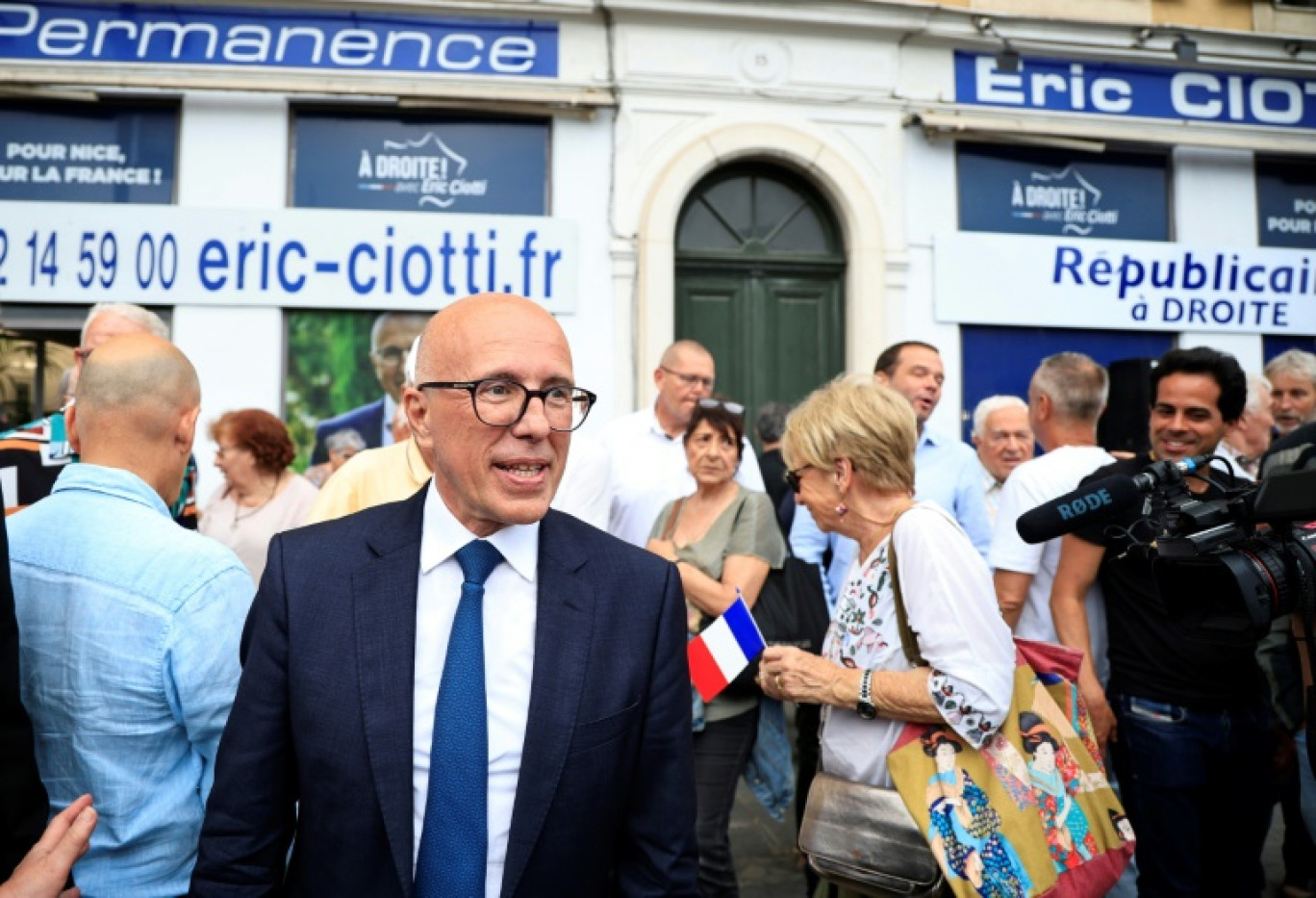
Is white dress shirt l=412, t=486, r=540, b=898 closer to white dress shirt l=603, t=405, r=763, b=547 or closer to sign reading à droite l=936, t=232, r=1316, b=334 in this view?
white dress shirt l=603, t=405, r=763, b=547

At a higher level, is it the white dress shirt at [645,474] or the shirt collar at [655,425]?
the shirt collar at [655,425]

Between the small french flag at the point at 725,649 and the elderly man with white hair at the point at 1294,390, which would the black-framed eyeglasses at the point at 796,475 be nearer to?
the small french flag at the point at 725,649

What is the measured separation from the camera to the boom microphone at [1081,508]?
219 centimetres

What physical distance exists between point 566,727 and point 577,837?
18cm

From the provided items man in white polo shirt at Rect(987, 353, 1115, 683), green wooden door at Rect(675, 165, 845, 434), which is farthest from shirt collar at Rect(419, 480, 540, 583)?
green wooden door at Rect(675, 165, 845, 434)

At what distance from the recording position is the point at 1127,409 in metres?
7.64

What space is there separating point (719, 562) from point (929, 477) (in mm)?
1318

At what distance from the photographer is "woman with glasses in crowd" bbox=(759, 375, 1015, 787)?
2.38 meters

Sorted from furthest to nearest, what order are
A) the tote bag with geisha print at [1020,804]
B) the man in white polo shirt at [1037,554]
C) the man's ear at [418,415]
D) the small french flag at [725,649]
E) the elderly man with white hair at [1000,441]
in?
1. the elderly man with white hair at [1000,441]
2. the man in white polo shirt at [1037,554]
3. the small french flag at [725,649]
4. the tote bag with geisha print at [1020,804]
5. the man's ear at [418,415]

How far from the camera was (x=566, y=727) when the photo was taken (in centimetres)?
159

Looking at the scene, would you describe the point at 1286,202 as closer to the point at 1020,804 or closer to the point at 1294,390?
the point at 1294,390

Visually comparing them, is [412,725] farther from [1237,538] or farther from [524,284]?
[524,284]

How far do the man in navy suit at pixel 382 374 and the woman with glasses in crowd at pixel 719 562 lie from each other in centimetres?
475

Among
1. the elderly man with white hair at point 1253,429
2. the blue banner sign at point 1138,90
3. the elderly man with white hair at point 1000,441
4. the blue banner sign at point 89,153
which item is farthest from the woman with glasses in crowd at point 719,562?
the blue banner sign at point 1138,90
